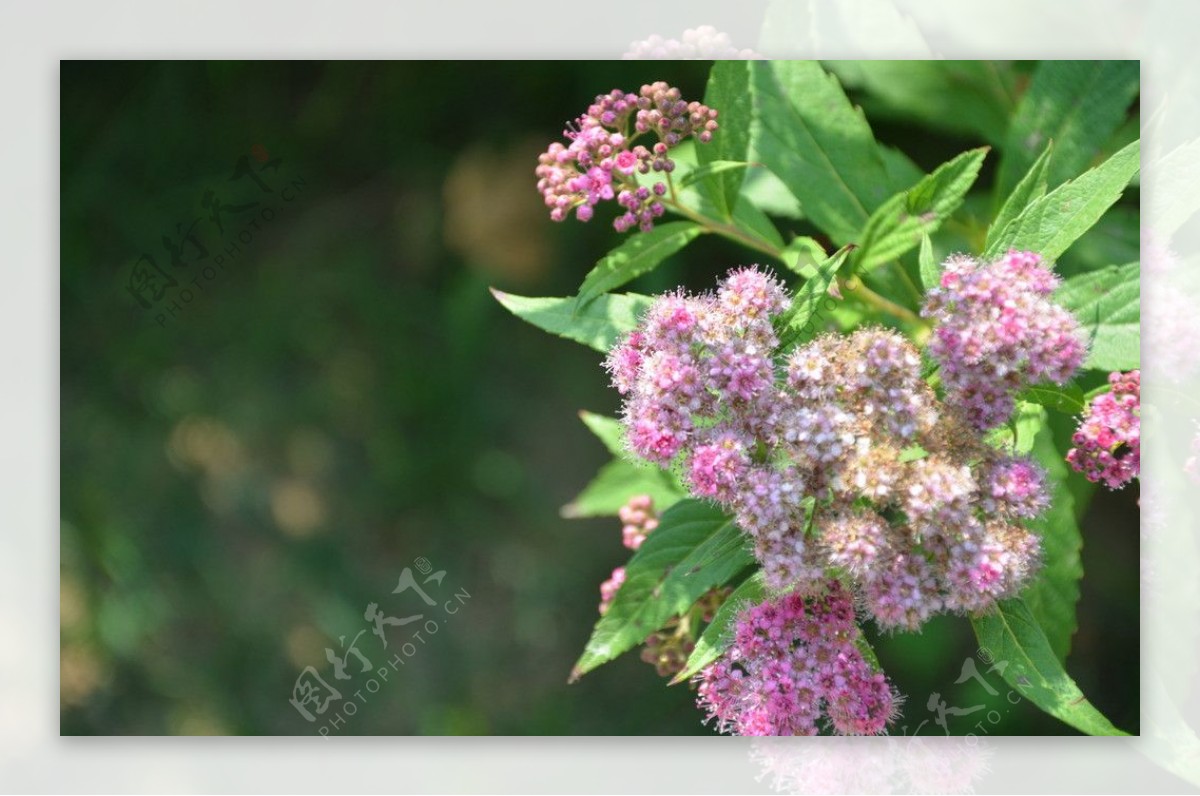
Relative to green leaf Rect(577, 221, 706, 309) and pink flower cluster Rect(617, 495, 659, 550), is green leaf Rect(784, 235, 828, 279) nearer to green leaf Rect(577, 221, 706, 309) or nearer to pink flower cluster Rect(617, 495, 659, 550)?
green leaf Rect(577, 221, 706, 309)

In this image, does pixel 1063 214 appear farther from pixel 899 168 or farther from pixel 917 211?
pixel 899 168

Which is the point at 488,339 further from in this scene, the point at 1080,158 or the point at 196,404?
the point at 1080,158

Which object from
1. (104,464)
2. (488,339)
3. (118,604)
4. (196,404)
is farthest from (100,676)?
(488,339)

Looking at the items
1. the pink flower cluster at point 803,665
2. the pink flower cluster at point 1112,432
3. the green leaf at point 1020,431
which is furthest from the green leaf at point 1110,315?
the pink flower cluster at point 803,665

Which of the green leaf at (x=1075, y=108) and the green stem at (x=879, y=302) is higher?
the green leaf at (x=1075, y=108)

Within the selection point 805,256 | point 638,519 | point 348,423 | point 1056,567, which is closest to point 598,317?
point 805,256

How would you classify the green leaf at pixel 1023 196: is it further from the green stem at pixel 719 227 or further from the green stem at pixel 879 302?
the green stem at pixel 719 227
